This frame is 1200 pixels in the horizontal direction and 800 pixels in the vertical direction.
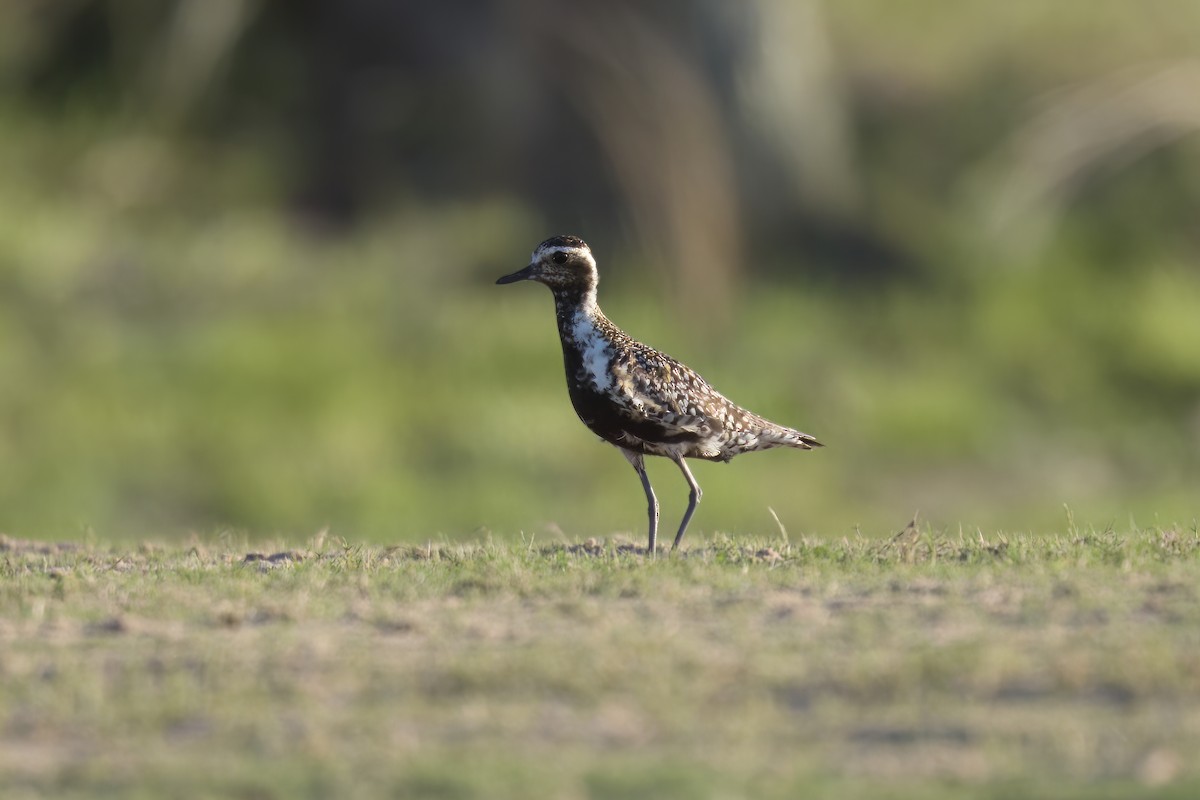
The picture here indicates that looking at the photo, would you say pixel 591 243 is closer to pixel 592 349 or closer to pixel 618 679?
pixel 592 349

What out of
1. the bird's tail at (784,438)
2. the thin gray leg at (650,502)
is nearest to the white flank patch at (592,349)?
the thin gray leg at (650,502)

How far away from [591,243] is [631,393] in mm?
11810

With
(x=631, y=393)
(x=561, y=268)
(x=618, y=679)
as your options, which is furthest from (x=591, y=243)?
(x=618, y=679)

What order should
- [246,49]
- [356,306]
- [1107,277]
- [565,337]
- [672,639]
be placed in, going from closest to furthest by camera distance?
[672,639] → [565,337] → [356,306] → [1107,277] → [246,49]

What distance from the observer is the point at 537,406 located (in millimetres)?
18734

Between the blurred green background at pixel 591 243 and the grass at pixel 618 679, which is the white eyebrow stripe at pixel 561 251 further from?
the blurred green background at pixel 591 243

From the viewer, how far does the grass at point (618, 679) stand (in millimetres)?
6230

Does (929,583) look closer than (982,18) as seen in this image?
Yes

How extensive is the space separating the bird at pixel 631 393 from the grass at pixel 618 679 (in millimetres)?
804

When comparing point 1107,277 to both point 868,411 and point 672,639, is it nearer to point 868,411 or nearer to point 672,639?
point 868,411

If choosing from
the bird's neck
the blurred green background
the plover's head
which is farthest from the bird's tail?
the blurred green background

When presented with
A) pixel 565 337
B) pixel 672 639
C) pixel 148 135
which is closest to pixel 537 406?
pixel 148 135

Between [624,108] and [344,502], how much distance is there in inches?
224

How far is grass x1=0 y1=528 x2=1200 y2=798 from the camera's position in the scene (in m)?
6.23
